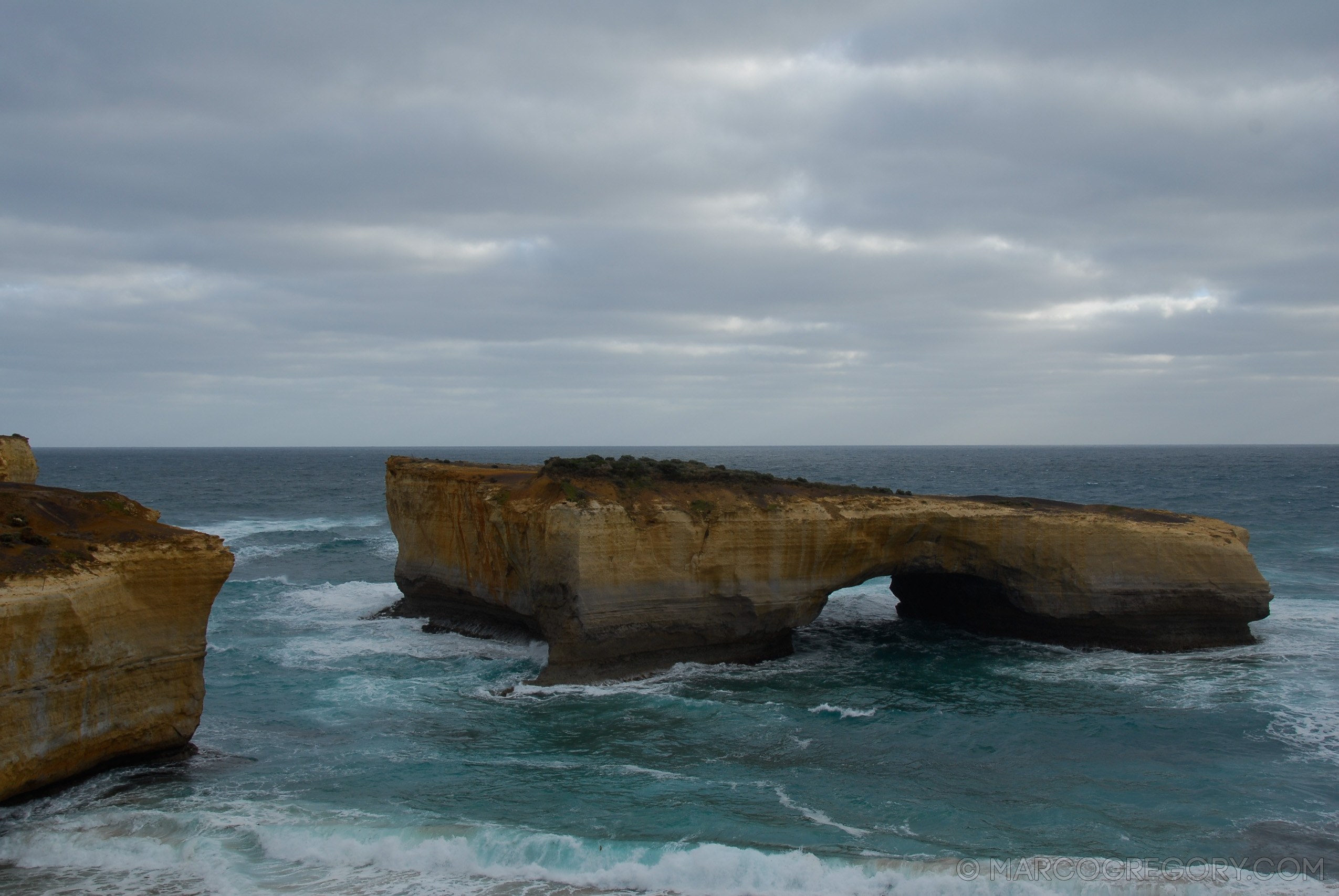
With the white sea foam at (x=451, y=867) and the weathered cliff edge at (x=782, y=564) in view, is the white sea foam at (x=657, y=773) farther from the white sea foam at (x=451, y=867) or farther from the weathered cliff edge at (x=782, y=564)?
the weathered cliff edge at (x=782, y=564)

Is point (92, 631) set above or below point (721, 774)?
above

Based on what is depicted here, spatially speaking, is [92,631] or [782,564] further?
[782,564]

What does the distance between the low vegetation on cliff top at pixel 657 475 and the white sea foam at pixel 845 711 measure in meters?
6.56

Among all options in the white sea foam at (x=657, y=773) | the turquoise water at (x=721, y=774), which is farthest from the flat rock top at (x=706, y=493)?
the white sea foam at (x=657, y=773)

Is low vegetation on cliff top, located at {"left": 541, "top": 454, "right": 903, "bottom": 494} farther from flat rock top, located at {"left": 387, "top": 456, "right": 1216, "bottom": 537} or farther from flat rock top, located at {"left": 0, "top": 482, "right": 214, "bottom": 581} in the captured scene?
flat rock top, located at {"left": 0, "top": 482, "right": 214, "bottom": 581}

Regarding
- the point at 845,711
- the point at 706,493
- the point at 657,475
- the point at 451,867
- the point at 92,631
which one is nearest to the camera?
the point at 451,867

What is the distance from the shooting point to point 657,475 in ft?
79.8

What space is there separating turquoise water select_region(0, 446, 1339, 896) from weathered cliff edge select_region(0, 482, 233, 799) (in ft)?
3.06

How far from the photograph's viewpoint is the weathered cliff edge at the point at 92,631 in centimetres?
1236

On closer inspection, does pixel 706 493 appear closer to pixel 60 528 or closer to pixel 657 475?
pixel 657 475

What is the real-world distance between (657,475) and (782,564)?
13.7 ft

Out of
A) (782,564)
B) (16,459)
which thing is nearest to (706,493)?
(782,564)

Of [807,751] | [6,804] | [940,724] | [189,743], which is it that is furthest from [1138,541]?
[6,804]

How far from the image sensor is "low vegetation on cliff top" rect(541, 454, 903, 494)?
23.2 metres
